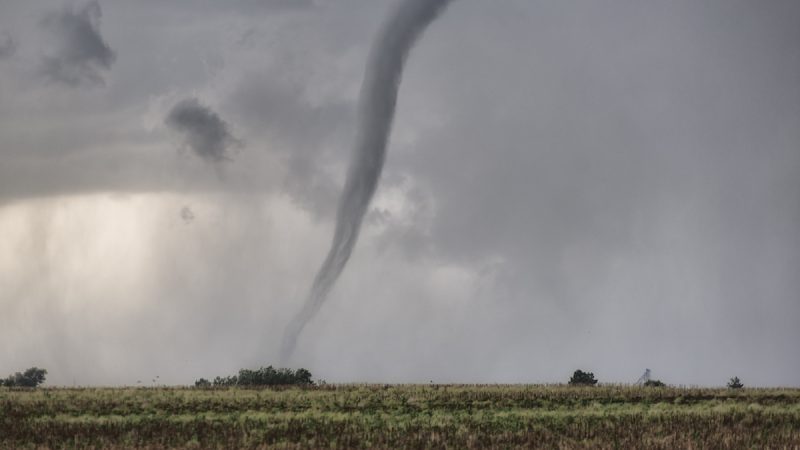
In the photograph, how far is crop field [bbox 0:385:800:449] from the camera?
3931 centimetres

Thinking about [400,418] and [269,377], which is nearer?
[400,418]

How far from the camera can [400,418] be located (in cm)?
4594

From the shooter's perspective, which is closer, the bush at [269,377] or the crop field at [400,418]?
the crop field at [400,418]

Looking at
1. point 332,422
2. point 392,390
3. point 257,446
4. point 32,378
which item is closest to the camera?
point 257,446

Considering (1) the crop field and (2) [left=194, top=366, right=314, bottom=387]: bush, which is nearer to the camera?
(1) the crop field

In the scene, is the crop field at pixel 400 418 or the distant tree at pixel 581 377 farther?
the distant tree at pixel 581 377

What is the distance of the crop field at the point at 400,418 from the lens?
3931 cm

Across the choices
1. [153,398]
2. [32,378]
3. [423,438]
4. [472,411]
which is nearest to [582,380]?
[472,411]

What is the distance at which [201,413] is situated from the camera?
159ft

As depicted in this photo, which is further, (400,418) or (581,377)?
(581,377)

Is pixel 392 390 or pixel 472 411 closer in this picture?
pixel 472 411

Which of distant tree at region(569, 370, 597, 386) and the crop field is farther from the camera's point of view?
distant tree at region(569, 370, 597, 386)

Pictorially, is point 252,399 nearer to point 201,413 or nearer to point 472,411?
point 201,413

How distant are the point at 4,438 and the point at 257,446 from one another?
A: 10492 millimetres
